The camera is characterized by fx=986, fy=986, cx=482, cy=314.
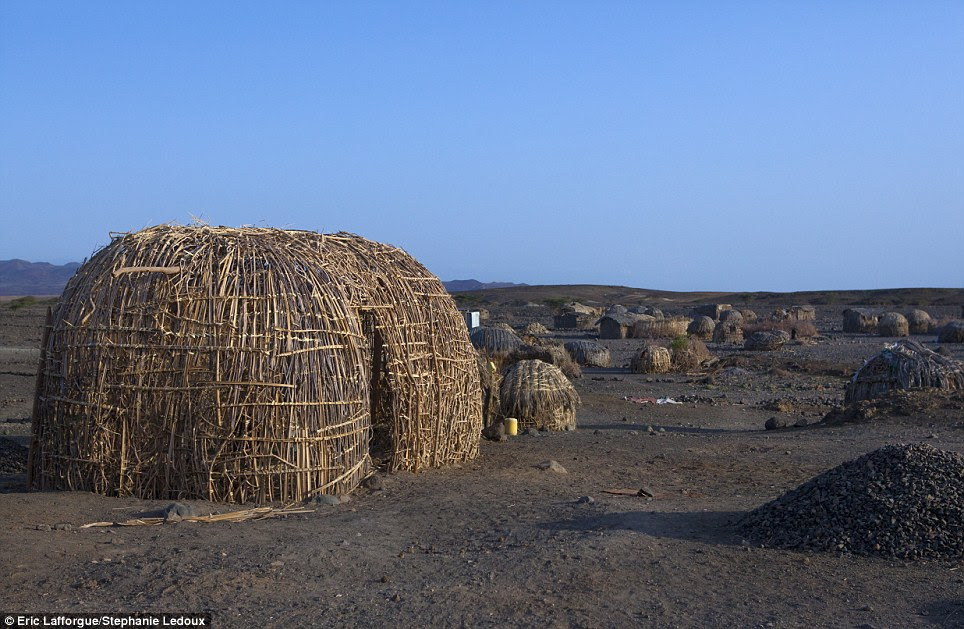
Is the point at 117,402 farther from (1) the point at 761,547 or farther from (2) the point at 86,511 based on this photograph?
(1) the point at 761,547

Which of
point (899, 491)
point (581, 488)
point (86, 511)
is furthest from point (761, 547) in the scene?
point (86, 511)

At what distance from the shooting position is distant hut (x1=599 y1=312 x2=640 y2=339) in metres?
38.2

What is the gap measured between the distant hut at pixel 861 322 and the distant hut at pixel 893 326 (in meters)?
1.30

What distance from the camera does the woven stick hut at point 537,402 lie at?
50.3 ft

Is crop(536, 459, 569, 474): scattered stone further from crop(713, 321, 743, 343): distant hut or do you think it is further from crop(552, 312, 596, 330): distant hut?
crop(552, 312, 596, 330): distant hut

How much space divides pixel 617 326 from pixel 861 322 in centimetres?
1015

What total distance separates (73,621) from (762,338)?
28.8 meters

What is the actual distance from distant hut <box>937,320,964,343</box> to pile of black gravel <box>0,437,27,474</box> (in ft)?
99.7

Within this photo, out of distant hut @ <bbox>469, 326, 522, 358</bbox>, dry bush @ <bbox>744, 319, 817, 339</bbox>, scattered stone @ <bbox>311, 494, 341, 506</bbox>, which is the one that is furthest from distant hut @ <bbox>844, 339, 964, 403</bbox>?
dry bush @ <bbox>744, 319, 817, 339</bbox>

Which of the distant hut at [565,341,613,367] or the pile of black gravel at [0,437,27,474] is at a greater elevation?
the distant hut at [565,341,613,367]

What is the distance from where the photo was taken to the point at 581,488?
1047cm

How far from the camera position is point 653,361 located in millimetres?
25875

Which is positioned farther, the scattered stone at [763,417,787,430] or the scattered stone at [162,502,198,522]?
the scattered stone at [763,417,787,430]

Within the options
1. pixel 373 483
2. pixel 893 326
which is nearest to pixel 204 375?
pixel 373 483
